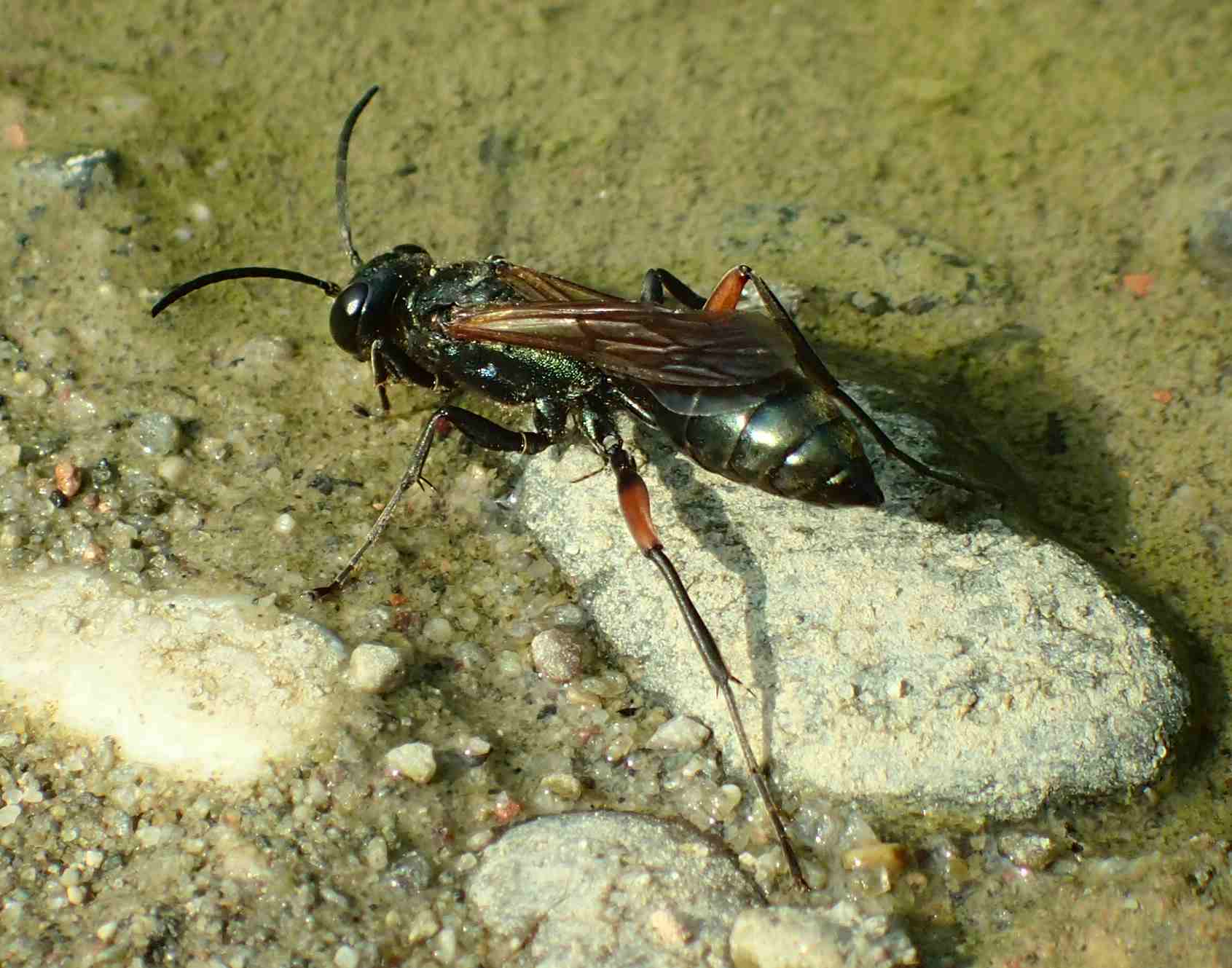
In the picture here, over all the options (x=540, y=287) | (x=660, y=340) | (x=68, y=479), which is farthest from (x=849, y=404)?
(x=68, y=479)

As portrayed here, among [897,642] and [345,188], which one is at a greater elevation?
[897,642]

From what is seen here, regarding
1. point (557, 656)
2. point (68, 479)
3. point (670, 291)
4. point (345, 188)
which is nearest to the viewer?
point (557, 656)

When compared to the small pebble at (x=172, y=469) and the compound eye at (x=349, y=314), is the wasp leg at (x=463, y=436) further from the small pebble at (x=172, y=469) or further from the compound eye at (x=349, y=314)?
the small pebble at (x=172, y=469)

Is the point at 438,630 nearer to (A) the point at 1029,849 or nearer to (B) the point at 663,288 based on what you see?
(B) the point at 663,288

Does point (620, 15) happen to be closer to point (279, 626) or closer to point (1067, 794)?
point (279, 626)

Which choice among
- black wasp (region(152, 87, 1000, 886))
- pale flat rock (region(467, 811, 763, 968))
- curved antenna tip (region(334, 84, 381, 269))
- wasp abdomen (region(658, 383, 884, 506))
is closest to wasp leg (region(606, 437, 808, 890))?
black wasp (region(152, 87, 1000, 886))

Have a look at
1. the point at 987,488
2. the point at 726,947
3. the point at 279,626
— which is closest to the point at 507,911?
the point at 726,947
